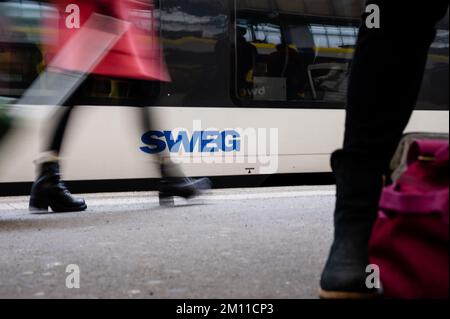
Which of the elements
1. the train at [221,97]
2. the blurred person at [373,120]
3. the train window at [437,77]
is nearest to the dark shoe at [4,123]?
the blurred person at [373,120]

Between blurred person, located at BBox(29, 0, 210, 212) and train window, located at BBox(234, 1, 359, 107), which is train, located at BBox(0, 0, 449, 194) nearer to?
train window, located at BBox(234, 1, 359, 107)

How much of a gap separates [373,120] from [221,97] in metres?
5.66

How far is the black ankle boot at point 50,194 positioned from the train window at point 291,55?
319cm

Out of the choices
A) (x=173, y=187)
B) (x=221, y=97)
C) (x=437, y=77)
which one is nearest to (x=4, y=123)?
(x=173, y=187)

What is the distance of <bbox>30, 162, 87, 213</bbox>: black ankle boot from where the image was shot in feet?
16.3

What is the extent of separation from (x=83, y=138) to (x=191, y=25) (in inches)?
62.4

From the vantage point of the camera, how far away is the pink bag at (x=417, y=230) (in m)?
1.76

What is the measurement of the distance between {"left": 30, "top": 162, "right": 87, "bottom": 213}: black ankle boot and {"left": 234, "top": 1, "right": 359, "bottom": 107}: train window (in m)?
3.19

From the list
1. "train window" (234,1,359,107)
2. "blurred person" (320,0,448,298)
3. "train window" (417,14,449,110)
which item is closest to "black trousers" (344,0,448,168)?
"blurred person" (320,0,448,298)

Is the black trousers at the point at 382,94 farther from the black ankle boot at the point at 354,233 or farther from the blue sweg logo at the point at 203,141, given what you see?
the blue sweg logo at the point at 203,141

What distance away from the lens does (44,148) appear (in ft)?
16.6

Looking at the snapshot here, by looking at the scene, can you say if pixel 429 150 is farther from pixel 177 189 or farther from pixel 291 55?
pixel 291 55
